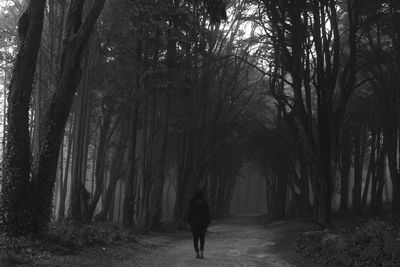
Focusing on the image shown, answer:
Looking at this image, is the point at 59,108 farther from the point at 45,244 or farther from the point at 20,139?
the point at 45,244

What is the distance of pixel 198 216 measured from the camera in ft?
39.2

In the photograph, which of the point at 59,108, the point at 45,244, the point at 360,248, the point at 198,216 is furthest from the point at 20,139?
the point at 360,248

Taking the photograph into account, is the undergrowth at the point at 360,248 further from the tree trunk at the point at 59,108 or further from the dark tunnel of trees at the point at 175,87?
the tree trunk at the point at 59,108

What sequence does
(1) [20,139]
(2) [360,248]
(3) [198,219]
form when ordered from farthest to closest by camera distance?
(3) [198,219] < (1) [20,139] < (2) [360,248]

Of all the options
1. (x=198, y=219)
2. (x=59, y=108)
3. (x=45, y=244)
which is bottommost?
(x=45, y=244)

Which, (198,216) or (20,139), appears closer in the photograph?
(20,139)

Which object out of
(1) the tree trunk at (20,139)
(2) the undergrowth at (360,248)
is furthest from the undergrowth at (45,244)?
(2) the undergrowth at (360,248)

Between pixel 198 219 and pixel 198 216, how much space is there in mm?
73

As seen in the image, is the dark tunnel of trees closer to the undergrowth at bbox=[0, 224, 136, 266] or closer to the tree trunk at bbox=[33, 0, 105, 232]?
the tree trunk at bbox=[33, 0, 105, 232]

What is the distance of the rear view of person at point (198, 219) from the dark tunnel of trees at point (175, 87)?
3.42 metres

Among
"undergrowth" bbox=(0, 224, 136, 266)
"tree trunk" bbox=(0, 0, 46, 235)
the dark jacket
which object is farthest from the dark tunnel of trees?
the dark jacket

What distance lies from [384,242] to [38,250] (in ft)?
22.6

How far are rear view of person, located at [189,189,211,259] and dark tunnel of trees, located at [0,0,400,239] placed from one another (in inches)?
135

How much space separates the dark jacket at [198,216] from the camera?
469 inches
